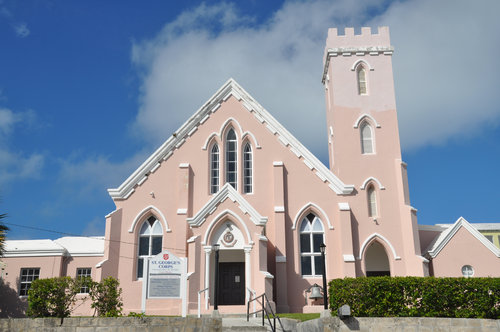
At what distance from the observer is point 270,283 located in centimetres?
2272

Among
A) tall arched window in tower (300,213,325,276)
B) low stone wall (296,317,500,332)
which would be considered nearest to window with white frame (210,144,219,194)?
tall arched window in tower (300,213,325,276)

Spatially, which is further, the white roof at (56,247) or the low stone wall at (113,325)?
the white roof at (56,247)

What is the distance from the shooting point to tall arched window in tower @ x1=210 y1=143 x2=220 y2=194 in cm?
2636

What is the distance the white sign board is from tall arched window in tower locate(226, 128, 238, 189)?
28.9 ft

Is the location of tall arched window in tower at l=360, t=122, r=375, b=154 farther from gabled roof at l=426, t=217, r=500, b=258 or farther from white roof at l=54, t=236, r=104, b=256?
white roof at l=54, t=236, r=104, b=256

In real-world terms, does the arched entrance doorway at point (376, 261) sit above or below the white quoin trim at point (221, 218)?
below

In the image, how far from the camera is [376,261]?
88.2 feet

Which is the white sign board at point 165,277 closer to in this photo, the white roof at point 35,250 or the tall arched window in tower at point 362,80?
the white roof at point 35,250

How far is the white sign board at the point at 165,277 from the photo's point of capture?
17.6 meters

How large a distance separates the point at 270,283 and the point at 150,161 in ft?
29.0

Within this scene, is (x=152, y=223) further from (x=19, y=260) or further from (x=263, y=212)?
(x=19, y=260)

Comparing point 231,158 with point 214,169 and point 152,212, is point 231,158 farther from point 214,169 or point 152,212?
point 152,212

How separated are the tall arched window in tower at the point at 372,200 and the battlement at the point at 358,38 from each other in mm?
8204

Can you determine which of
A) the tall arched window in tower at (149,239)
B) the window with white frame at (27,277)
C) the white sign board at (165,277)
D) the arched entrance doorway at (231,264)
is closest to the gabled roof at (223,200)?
the arched entrance doorway at (231,264)
